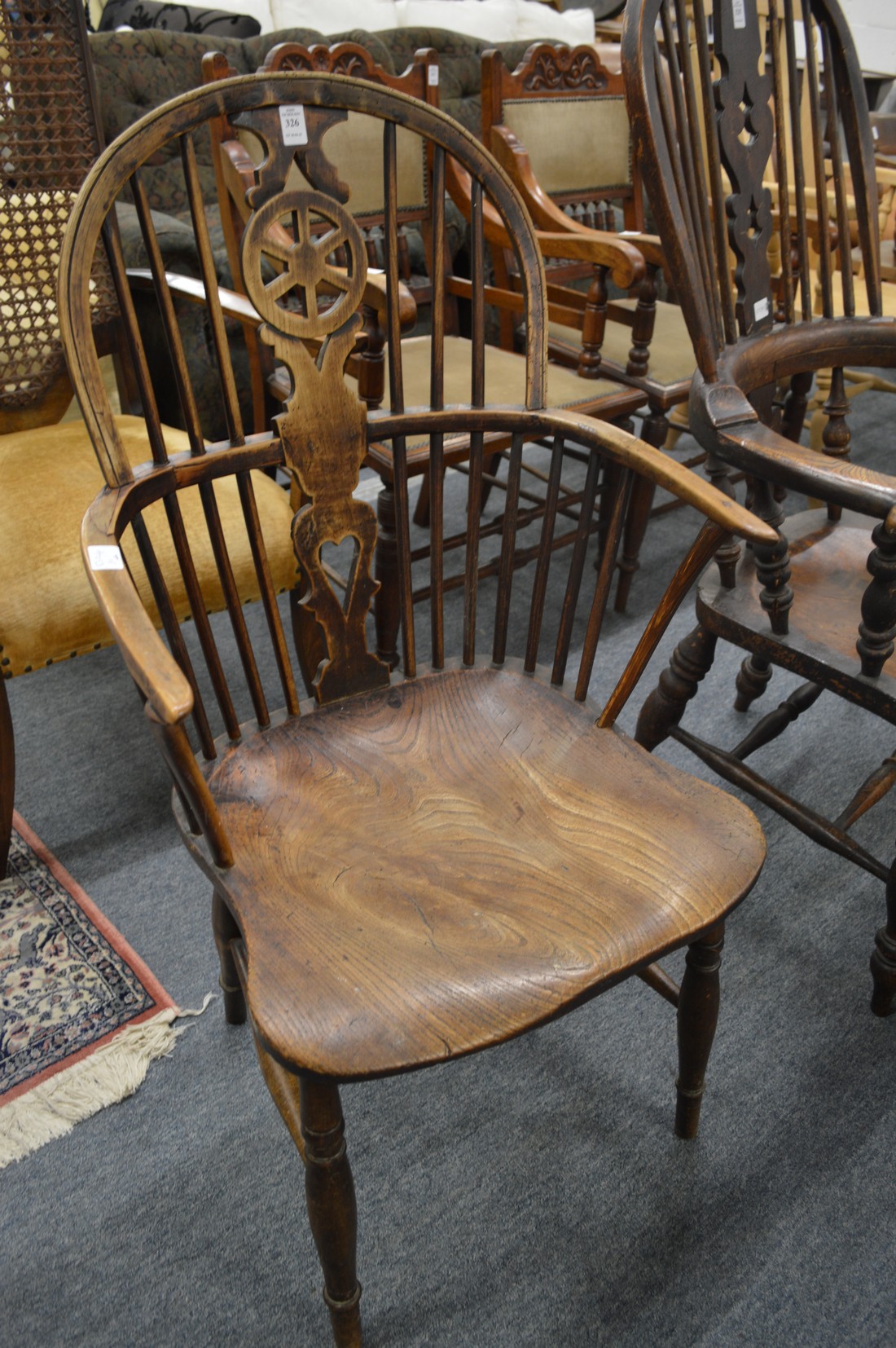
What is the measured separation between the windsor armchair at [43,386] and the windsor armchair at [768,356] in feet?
2.06

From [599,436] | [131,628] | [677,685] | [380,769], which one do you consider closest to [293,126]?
[599,436]

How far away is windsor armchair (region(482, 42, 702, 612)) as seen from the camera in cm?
197

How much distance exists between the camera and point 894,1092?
1269mm

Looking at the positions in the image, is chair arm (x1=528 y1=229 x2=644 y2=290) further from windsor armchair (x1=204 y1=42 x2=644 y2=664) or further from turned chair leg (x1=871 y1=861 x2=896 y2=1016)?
turned chair leg (x1=871 y1=861 x2=896 y2=1016)

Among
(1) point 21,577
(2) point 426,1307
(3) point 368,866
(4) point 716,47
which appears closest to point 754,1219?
(2) point 426,1307

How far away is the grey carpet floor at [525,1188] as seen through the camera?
3.43 feet

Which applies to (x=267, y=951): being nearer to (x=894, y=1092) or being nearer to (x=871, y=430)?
(x=894, y=1092)

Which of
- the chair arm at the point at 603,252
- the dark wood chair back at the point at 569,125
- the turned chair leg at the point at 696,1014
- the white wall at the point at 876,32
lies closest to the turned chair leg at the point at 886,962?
the turned chair leg at the point at 696,1014

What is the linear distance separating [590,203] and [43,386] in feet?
4.90

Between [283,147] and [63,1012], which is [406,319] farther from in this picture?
[63,1012]

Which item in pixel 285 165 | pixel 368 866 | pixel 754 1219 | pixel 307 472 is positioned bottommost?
pixel 754 1219

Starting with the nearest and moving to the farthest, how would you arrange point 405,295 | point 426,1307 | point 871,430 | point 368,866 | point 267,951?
point 267,951, point 368,866, point 426,1307, point 405,295, point 871,430

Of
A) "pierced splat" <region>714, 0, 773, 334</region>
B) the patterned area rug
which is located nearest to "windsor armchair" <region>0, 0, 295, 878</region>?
the patterned area rug

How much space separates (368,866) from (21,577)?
0.67 m
